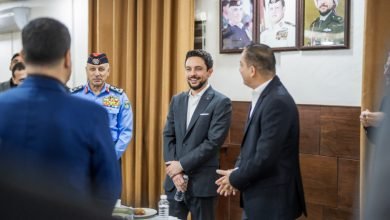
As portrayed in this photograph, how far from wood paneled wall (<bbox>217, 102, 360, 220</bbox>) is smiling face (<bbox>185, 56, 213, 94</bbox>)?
0.75 metres

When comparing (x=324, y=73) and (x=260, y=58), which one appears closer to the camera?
(x=260, y=58)

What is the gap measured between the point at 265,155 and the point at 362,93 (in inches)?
35.7

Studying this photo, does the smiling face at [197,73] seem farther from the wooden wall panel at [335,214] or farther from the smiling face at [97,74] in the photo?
the wooden wall panel at [335,214]

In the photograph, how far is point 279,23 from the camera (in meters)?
3.69

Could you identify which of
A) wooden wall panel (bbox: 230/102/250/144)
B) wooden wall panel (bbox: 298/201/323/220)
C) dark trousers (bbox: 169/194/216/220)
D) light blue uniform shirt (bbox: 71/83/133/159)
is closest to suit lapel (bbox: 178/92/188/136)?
dark trousers (bbox: 169/194/216/220)

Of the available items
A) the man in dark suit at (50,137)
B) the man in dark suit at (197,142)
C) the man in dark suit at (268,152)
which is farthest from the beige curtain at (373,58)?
the man in dark suit at (50,137)

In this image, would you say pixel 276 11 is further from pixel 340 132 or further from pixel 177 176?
pixel 177 176

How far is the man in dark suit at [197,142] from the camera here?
316cm

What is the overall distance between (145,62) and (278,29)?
1254mm

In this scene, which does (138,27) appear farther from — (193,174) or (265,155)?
(265,155)

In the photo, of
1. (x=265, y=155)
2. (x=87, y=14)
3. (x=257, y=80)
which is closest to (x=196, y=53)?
(x=257, y=80)

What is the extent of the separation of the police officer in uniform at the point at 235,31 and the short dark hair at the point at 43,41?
8.19 feet

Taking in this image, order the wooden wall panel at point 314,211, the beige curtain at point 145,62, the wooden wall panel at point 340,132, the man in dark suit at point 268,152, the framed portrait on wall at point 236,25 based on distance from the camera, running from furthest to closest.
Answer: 1. the beige curtain at point 145,62
2. the framed portrait on wall at point 236,25
3. the wooden wall panel at point 314,211
4. the wooden wall panel at point 340,132
5. the man in dark suit at point 268,152

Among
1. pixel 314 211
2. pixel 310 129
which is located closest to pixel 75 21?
pixel 310 129
